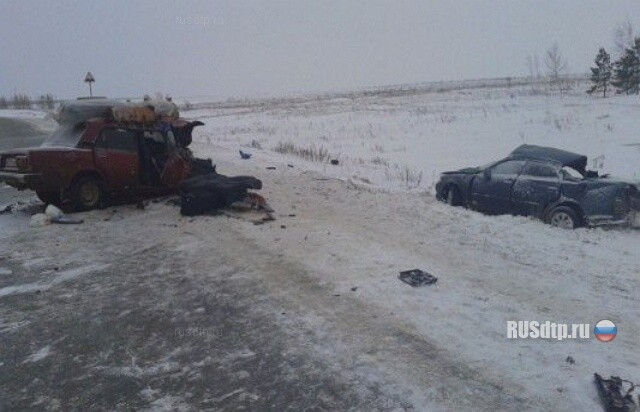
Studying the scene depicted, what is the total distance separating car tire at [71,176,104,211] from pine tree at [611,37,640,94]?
160 ft

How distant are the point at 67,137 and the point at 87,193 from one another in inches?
49.4

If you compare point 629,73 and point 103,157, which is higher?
point 629,73

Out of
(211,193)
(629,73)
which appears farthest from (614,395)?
(629,73)

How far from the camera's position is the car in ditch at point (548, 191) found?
29.8ft

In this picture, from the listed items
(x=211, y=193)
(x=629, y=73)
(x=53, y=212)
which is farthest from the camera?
(x=629, y=73)

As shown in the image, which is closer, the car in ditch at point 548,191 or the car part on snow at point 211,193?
the car in ditch at point 548,191

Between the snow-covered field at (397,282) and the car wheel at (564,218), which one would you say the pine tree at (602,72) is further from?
the car wheel at (564,218)

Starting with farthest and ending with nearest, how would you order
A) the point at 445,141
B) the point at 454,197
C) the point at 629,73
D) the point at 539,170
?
the point at 629,73 < the point at 445,141 < the point at 454,197 < the point at 539,170

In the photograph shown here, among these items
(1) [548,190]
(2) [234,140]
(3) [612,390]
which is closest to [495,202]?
(1) [548,190]

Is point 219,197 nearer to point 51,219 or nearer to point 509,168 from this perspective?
point 51,219

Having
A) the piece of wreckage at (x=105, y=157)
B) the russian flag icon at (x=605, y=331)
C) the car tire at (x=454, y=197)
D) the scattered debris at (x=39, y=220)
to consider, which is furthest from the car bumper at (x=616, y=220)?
the scattered debris at (x=39, y=220)

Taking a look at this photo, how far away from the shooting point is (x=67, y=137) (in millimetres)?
10875

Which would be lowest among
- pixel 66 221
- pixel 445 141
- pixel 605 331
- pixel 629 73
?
pixel 605 331

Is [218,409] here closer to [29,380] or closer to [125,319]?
[29,380]
